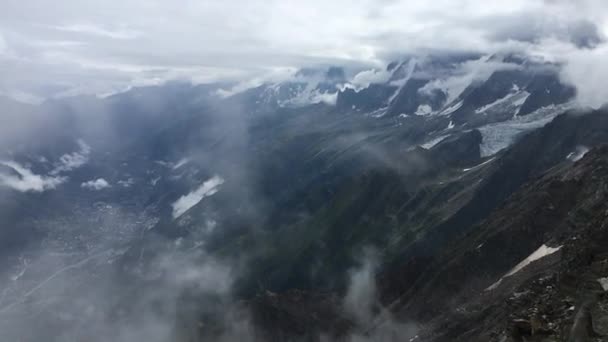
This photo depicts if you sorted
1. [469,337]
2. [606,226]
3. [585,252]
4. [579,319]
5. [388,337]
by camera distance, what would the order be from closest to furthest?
[579,319] < [585,252] < [606,226] < [469,337] < [388,337]

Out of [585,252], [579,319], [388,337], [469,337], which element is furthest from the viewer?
[388,337]

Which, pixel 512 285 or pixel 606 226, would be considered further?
pixel 512 285

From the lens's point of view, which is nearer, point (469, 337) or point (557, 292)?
point (557, 292)

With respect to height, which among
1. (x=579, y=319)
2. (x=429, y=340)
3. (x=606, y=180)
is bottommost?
(x=429, y=340)

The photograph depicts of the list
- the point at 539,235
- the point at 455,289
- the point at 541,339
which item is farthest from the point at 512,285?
the point at 541,339

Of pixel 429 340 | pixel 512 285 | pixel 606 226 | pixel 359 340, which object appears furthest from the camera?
pixel 359 340

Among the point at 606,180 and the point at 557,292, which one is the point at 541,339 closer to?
the point at 557,292

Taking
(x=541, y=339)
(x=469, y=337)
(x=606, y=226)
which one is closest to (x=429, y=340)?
(x=469, y=337)

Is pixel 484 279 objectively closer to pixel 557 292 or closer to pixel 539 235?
pixel 539 235

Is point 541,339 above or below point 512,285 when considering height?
above
